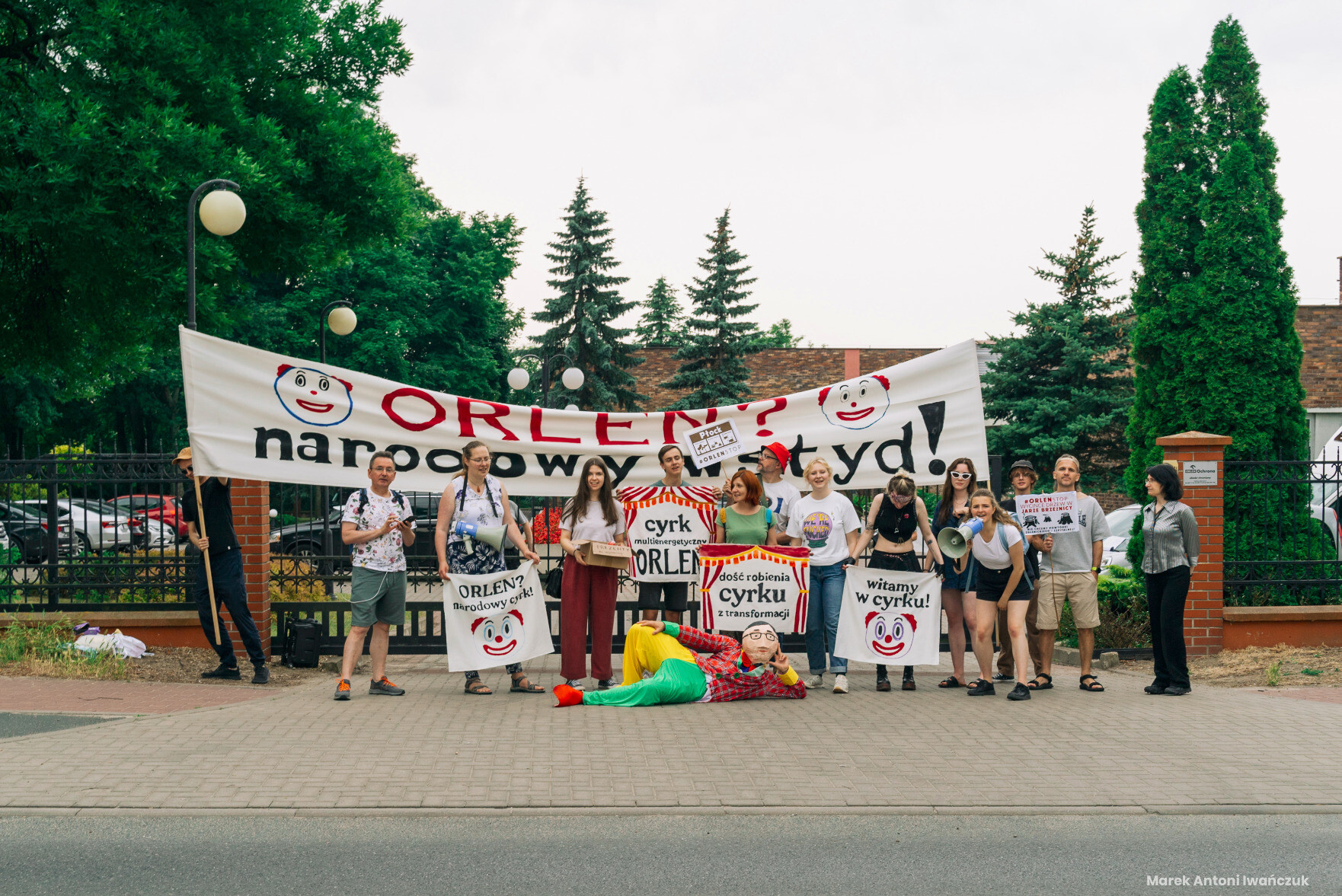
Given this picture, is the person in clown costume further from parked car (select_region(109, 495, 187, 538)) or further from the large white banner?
parked car (select_region(109, 495, 187, 538))

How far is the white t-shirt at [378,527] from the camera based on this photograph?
8.67 m

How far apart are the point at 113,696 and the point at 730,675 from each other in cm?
477

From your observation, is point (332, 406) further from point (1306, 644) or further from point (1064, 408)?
point (1064, 408)

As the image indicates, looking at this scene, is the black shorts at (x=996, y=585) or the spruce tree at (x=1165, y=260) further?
the spruce tree at (x=1165, y=260)

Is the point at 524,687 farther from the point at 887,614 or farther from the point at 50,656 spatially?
the point at 50,656

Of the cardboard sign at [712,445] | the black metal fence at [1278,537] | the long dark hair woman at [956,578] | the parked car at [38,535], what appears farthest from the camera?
the black metal fence at [1278,537]

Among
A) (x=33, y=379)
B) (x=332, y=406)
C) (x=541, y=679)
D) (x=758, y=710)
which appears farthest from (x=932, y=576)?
(x=33, y=379)

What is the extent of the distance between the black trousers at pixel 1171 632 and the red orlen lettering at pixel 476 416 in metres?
5.74

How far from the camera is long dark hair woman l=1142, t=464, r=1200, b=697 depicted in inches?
351

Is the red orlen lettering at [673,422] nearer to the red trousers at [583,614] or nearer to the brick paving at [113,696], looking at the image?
the red trousers at [583,614]

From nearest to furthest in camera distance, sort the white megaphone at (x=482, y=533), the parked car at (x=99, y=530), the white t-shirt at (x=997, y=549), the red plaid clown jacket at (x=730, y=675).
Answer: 1. the red plaid clown jacket at (x=730, y=675)
2. the white t-shirt at (x=997, y=549)
3. the white megaphone at (x=482, y=533)
4. the parked car at (x=99, y=530)

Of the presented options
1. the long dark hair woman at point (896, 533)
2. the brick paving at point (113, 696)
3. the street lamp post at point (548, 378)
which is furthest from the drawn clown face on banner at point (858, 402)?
the street lamp post at point (548, 378)

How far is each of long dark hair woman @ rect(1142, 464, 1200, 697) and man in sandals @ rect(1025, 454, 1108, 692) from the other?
1.40 ft

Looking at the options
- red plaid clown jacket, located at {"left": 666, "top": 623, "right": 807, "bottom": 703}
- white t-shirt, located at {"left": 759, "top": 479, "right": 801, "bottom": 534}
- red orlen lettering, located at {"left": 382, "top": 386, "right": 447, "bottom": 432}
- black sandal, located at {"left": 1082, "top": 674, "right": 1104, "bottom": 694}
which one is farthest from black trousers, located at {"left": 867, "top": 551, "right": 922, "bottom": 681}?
red orlen lettering, located at {"left": 382, "top": 386, "right": 447, "bottom": 432}
